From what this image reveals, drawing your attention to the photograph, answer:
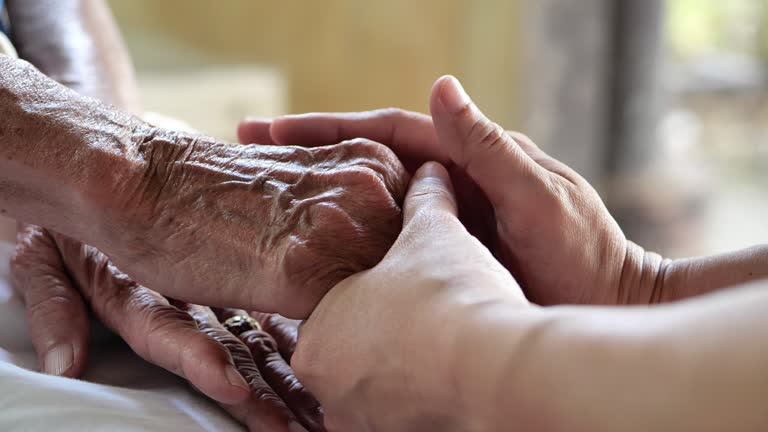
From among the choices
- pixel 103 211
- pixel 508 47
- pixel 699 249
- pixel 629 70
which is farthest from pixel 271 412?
pixel 699 249

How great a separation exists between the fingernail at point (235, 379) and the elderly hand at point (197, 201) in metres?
0.08

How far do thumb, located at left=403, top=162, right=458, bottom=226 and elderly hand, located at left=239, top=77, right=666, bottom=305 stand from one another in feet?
0.09

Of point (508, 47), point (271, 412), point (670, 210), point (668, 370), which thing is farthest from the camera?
point (670, 210)

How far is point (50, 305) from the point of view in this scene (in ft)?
2.90

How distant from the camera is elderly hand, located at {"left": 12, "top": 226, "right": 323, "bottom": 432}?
2.45 ft

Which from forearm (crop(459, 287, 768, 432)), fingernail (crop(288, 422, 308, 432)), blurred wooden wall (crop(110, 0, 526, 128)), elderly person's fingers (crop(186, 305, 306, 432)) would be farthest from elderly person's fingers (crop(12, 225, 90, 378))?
blurred wooden wall (crop(110, 0, 526, 128))

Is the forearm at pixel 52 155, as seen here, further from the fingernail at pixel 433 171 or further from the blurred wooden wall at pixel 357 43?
the blurred wooden wall at pixel 357 43

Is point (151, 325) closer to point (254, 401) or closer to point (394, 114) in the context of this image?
point (254, 401)

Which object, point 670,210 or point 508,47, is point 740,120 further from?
point 508,47

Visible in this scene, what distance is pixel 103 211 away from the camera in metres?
0.83

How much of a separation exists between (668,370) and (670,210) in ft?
8.66

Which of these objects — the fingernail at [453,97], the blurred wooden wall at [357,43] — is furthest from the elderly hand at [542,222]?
the blurred wooden wall at [357,43]

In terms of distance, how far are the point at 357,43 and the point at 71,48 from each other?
1.86 m

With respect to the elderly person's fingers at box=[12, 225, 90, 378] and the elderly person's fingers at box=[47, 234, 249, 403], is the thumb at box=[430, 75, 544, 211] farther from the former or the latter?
the elderly person's fingers at box=[12, 225, 90, 378]
